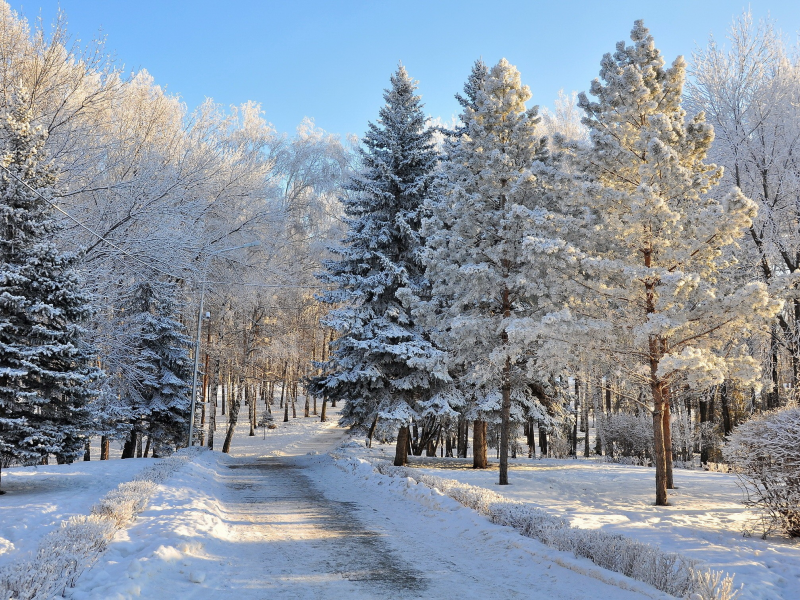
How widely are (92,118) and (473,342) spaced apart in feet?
42.0

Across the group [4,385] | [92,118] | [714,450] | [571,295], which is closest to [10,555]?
[4,385]

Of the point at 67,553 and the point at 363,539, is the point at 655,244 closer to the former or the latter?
the point at 363,539

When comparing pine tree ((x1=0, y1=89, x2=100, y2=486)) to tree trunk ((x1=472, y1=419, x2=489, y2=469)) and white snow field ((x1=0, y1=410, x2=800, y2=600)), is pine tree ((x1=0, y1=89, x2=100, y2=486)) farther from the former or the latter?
tree trunk ((x1=472, y1=419, x2=489, y2=469))

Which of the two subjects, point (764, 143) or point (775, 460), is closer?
point (775, 460)

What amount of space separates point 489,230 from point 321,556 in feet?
36.9

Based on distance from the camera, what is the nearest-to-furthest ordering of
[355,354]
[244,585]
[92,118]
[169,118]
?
1. [244,585]
2. [92,118]
3. [355,354]
4. [169,118]

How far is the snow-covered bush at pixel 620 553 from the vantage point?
16.4 feet

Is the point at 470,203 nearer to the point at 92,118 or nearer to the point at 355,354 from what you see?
the point at 355,354

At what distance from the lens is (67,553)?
17.9 feet

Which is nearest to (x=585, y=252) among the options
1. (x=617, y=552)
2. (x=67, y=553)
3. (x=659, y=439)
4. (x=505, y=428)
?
(x=659, y=439)

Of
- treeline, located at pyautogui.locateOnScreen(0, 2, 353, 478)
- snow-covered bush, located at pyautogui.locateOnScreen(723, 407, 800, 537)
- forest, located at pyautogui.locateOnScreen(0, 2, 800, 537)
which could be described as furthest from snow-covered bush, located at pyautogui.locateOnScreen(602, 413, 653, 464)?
snow-covered bush, located at pyautogui.locateOnScreen(723, 407, 800, 537)

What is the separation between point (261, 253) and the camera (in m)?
29.4

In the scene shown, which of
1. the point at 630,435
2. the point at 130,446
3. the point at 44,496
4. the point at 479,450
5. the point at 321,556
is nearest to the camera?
the point at 321,556

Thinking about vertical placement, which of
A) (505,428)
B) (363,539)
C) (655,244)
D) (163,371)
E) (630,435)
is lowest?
(363,539)
